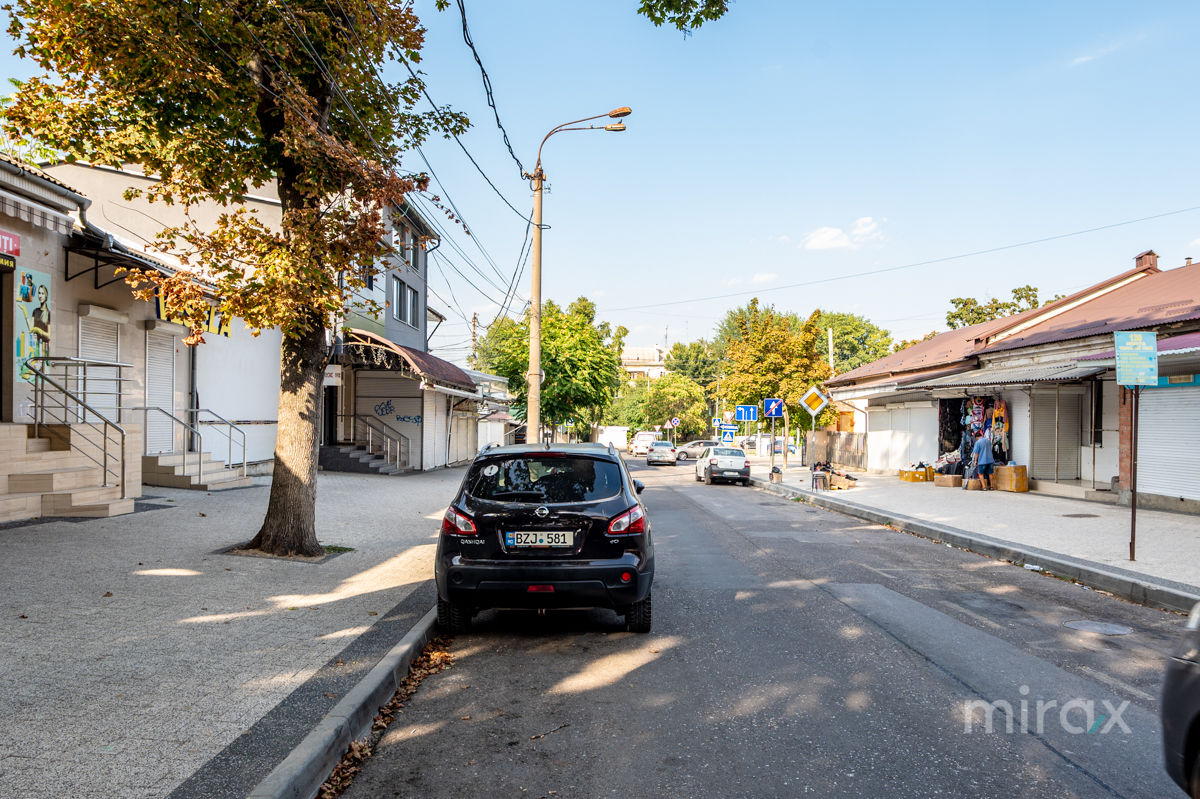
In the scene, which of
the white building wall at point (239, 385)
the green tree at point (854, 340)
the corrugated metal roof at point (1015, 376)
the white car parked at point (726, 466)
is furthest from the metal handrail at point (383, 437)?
the green tree at point (854, 340)

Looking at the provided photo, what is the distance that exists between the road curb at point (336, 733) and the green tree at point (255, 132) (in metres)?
4.18

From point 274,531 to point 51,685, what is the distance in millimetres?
4505

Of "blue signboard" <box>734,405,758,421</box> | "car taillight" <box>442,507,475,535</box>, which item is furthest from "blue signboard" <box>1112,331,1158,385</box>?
"blue signboard" <box>734,405,758,421</box>

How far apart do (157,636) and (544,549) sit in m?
2.81

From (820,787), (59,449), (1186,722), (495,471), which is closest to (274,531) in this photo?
(495,471)

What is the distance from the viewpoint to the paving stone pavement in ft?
11.7

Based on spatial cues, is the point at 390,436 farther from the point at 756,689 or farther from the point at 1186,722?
the point at 1186,722

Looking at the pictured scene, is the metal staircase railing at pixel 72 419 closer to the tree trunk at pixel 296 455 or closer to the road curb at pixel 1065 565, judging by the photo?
the tree trunk at pixel 296 455

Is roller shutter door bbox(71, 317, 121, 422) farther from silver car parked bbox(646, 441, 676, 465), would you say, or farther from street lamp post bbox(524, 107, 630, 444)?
silver car parked bbox(646, 441, 676, 465)

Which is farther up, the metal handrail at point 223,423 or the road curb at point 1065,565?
the metal handrail at point 223,423

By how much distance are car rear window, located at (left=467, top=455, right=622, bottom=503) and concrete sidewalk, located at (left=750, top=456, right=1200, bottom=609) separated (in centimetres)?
593

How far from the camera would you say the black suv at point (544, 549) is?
18.6 ft

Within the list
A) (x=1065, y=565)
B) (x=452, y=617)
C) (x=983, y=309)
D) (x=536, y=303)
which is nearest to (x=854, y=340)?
(x=983, y=309)

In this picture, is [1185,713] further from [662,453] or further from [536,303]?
[662,453]
